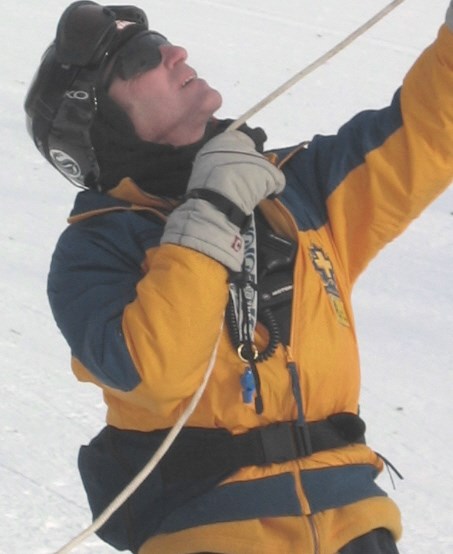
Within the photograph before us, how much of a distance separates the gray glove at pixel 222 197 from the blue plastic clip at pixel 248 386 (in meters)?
0.17

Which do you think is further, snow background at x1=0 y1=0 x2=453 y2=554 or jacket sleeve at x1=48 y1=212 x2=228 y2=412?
snow background at x1=0 y1=0 x2=453 y2=554

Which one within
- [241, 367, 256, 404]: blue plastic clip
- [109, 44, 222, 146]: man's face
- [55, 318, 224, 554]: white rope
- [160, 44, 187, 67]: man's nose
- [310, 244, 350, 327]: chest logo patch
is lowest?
[55, 318, 224, 554]: white rope

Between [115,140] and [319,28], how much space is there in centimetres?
509

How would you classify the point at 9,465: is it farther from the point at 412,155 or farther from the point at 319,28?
the point at 319,28

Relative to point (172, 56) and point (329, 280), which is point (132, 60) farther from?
point (329, 280)

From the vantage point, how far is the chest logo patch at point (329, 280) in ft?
7.09

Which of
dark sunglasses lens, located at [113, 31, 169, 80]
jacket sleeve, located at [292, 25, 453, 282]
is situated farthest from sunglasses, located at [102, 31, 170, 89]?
jacket sleeve, located at [292, 25, 453, 282]

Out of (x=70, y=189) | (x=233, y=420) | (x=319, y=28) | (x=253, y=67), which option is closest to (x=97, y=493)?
(x=233, y=420)

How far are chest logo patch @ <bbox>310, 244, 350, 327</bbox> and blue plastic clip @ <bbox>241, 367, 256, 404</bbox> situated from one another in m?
0.22

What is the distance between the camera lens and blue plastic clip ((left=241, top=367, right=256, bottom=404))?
2014 millimetres

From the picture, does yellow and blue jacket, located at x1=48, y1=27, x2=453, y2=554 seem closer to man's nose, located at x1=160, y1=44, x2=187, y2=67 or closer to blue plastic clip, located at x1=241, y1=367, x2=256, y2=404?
blue plastic clip, located at x1=241, y1=367, x2=256, y2=404

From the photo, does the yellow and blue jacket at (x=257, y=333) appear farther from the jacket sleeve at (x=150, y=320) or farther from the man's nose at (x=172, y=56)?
the man's nose at (x=172, y=56)

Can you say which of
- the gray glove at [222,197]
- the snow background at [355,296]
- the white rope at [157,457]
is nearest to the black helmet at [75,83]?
the gray glove at [222,197]

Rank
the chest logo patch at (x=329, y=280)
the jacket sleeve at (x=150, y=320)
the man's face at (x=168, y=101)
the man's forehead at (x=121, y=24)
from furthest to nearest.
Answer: the man's forehead at (x=121, y=24), the man's face at (x=168, y=101), the chest logo patch at (x=329, y=280), the jacket sleeve at (x=150, y=320)
